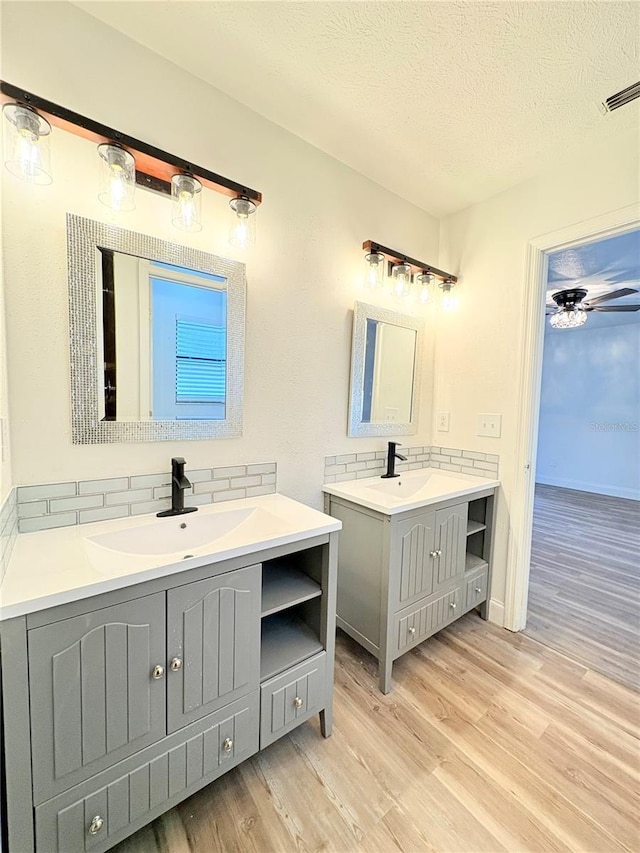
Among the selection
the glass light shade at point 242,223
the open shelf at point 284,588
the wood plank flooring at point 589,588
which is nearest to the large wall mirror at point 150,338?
the glass light shade at point 242,223

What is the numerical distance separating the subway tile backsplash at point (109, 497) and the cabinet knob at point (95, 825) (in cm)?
70

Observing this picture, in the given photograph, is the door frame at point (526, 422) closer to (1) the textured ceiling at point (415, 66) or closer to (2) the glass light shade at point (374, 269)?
(1) the textured ceiling at point (415, 66)

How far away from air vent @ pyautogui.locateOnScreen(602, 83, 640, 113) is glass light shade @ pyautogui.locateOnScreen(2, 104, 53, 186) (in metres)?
2.12

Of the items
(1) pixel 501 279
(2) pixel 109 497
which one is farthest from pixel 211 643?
(1) pixel 501 279

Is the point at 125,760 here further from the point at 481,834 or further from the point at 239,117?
the point at 239,117

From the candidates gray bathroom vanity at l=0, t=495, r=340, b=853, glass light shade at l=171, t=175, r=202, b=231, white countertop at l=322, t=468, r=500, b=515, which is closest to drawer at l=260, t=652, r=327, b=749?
gray bathroom vanity at l=0, t=495, r=340, b=853

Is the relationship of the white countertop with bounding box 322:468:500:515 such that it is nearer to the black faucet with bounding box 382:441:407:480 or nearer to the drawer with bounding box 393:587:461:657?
the black faucet with bounding box 382:441:407:480

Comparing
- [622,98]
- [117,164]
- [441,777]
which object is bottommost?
[441,777]

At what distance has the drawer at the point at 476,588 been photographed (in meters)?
2.00

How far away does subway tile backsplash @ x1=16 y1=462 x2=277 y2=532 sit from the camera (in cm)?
112

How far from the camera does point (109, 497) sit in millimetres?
1266

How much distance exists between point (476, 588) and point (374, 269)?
6.41ft

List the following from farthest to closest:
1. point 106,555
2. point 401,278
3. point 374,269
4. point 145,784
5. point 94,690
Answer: point 401,278 < point 374,269 < point 106,555 < point 145,784 < point 94,690

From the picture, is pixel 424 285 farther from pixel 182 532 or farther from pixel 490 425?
pixel 182 532
